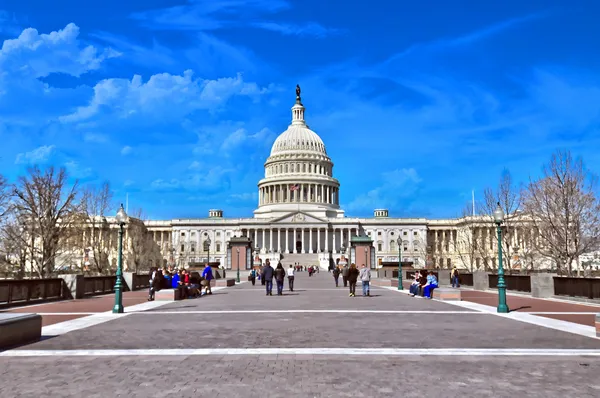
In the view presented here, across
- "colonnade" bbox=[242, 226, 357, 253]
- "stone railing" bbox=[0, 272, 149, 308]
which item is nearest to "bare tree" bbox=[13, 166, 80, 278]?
"stone railing" bbox=[0, 272, 149, 308]

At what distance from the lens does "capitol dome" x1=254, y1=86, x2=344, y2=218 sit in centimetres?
16162

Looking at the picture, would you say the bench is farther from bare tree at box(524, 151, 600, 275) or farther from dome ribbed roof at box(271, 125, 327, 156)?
dome ribbed roof at box(271, 125, 327, 156)

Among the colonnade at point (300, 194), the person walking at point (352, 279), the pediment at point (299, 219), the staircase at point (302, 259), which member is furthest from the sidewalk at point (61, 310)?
the colonnade at point (300, 194)

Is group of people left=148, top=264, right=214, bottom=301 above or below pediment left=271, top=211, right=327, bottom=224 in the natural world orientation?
below

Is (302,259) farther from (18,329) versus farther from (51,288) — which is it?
(18,329)

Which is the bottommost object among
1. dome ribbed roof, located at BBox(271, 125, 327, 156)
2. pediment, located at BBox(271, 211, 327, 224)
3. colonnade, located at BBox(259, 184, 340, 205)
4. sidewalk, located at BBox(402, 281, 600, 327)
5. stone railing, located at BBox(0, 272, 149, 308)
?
sidewalk, located at BBox(402, 281, 600, 327)

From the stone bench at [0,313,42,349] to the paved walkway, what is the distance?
16.0 inches

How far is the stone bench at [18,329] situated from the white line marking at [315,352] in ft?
2.00

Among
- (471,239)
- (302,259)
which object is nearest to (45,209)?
(471,239)

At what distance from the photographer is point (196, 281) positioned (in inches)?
1313

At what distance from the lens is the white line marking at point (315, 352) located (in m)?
11.9

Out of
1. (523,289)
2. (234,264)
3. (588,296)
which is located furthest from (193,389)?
(234,264)

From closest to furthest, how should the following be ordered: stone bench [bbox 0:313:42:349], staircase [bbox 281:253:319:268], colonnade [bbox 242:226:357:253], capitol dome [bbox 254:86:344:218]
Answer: stone bench [bbox 0:313:42:349] < staircase [bbox 281:253:319:268] < colonnade [bbox 242:226:357:253] < capitol dome [bbox 254:86:344:218]

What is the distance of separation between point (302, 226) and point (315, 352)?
450ft
